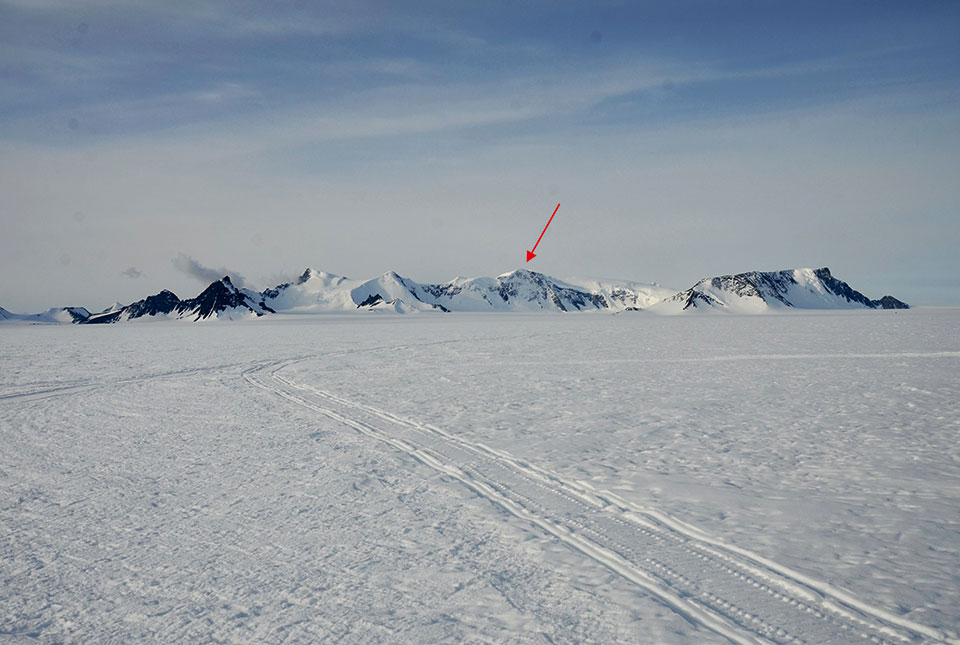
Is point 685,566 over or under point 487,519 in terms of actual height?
over

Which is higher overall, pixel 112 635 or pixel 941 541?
pixel 941 541

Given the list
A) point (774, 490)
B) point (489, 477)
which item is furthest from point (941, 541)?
point (489, 477)

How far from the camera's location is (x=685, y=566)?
526 cm

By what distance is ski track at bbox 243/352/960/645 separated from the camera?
14.0ft

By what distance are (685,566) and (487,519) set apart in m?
2.14

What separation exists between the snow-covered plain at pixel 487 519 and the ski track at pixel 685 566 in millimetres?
27

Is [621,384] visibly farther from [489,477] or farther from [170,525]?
[170,525]

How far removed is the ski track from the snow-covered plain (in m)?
0.03

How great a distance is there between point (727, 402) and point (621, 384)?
362 centimetres

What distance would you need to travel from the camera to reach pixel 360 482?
8.11 m

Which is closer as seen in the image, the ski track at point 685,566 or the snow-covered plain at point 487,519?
the ski track at point 685,566

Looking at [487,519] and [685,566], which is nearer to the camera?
[685,566]

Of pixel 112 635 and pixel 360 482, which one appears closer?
pixel 112 635

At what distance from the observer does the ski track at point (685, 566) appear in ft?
14.0
